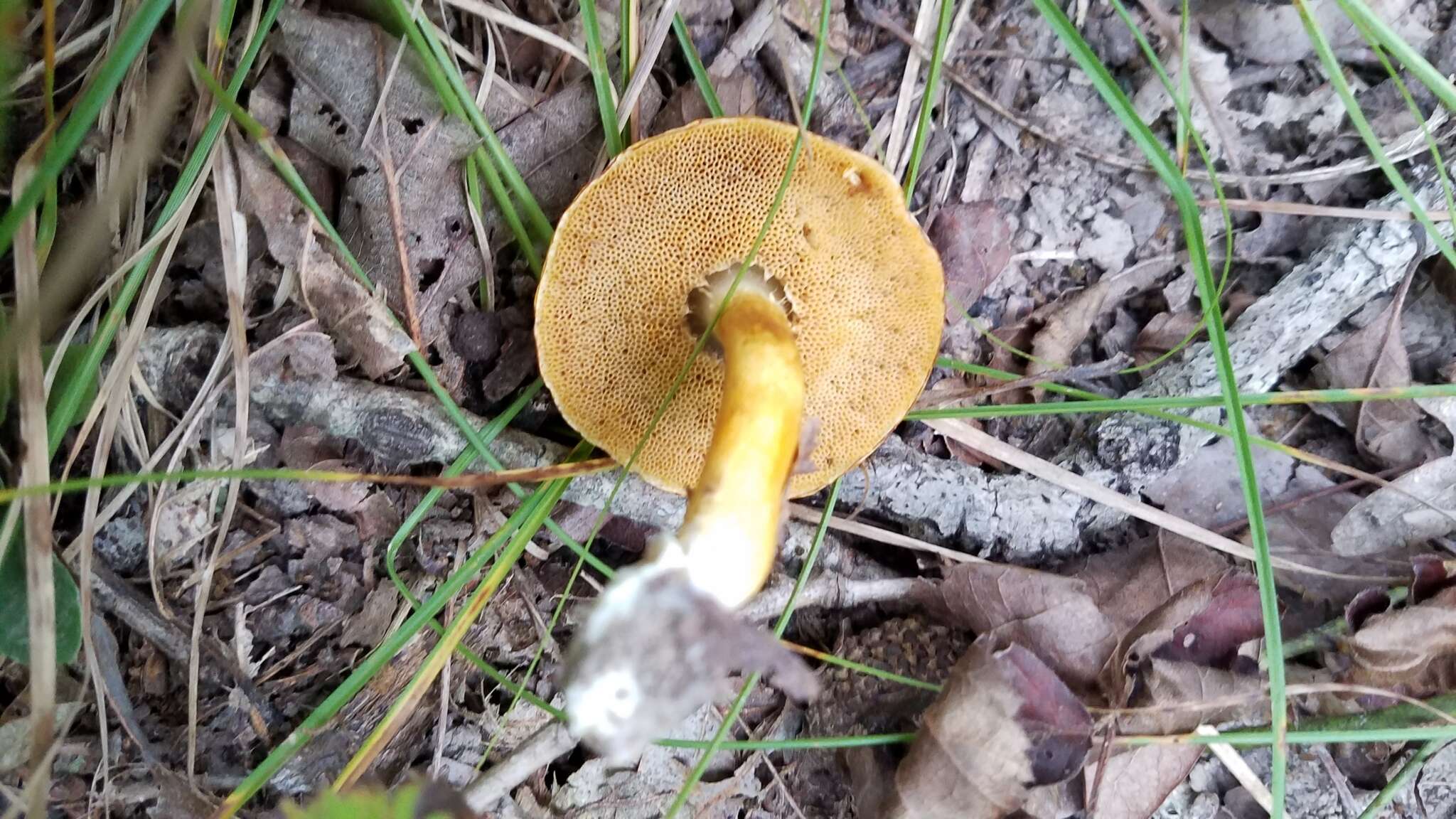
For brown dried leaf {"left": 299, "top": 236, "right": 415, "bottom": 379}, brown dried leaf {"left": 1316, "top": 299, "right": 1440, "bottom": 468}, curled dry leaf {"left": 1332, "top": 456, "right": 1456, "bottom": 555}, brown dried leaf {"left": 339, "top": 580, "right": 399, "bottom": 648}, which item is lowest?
brown dried leaf {"left": 339, "top": 580, "right": 399, "bottom": 648}

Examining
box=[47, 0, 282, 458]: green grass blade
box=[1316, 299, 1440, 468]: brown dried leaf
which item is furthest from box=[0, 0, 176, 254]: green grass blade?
box=[1316, 299, 1440, 468]: brown dried leaf

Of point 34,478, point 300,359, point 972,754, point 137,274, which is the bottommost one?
point 972,754

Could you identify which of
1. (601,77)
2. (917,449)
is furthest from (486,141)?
(917,449)

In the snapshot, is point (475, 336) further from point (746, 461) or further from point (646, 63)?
point (746, 461)

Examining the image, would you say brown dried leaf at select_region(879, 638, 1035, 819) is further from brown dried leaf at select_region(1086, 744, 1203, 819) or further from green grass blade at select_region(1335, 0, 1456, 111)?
green grass blade at select_region(1335, 0, 1456, 111)

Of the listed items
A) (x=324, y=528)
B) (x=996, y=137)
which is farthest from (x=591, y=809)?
(x=996, y=137)

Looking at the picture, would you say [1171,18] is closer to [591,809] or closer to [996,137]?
[996,137]

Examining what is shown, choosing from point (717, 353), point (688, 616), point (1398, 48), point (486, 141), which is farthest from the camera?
point (486, 141)
